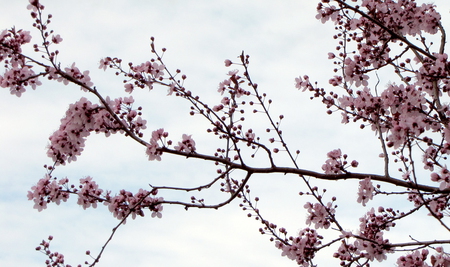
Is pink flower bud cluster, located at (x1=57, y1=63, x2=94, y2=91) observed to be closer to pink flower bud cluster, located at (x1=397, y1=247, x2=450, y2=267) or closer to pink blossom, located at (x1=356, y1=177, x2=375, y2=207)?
pink blossom, located at (x1=356, y1=177, x2=375, y2=207)

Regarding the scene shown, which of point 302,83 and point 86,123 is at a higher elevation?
point 302,83

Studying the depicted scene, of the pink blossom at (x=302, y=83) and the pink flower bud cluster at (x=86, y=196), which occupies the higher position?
the pink blossom at (x=302, y=83)

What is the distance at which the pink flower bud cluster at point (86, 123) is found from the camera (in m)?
4.91

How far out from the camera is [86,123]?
5004 mm

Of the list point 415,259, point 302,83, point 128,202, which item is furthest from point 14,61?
point 415,259

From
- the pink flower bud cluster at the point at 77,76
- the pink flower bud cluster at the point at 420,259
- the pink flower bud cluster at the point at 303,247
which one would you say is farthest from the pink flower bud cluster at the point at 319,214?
the pink flower bud cluster at the point at 77,76

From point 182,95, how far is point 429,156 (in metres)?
2.89

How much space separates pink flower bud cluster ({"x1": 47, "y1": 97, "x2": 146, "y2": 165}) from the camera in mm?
4910

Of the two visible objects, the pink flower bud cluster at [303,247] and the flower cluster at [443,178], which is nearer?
the flower cluster at [443,178]

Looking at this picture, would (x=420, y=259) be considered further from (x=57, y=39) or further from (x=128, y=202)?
(x=57, y=39)

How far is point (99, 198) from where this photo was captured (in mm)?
5383

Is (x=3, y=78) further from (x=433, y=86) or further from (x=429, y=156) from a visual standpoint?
(x=433, y=86)

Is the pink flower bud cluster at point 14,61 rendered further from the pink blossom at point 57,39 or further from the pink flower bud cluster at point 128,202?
the pink flower bud cluster at point 128,202

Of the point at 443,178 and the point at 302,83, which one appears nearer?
the point at 443,178
